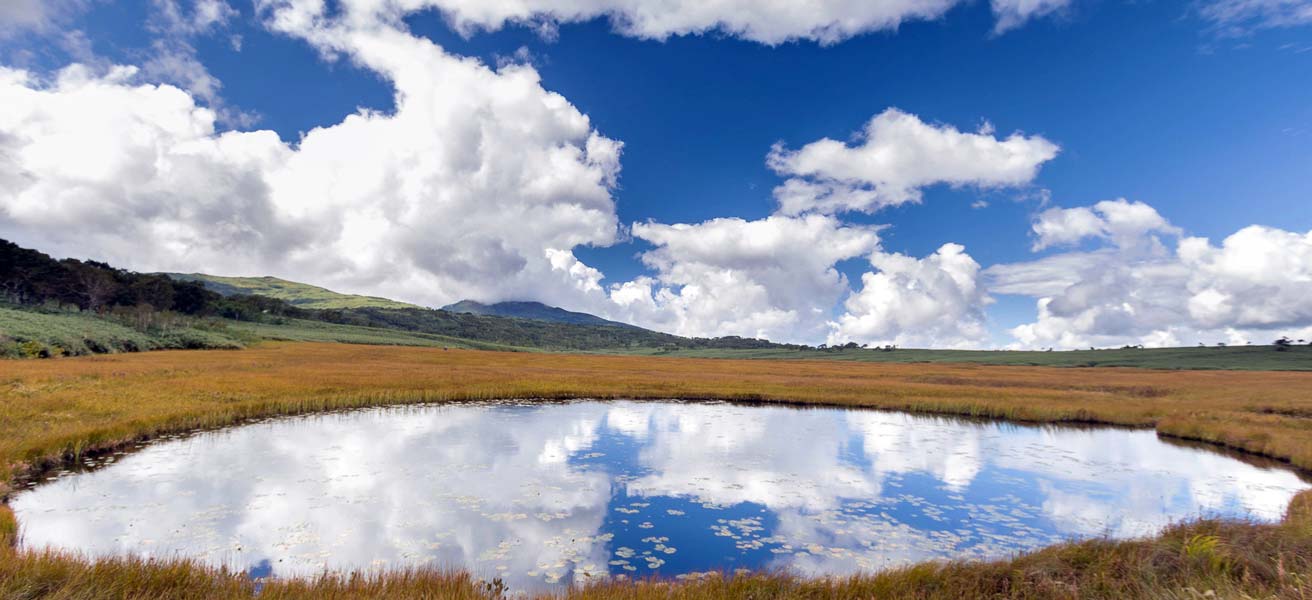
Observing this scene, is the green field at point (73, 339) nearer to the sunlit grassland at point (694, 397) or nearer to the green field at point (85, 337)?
the green field at point (85, 337)

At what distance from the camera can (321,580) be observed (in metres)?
8.02

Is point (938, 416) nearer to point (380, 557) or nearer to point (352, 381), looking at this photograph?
point (380, 557)

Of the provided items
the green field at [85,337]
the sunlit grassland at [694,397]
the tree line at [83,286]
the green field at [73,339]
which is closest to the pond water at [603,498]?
the sunlit grassland at [694,397]

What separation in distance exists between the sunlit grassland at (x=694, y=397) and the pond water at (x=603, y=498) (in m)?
1.96

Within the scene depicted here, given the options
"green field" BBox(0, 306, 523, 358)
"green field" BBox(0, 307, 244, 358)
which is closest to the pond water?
"green field" BBox(0, 307, 244, 358)

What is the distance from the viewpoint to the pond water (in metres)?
11.5

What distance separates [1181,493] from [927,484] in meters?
8.41

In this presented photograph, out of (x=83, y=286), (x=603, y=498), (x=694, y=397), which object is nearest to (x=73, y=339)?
(x=694, y=397)

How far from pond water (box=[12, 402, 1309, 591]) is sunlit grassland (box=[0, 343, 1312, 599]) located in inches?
77.4

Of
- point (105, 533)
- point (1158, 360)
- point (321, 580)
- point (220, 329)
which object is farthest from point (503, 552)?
point (1158, 360)

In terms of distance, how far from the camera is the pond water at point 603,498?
11531 mm

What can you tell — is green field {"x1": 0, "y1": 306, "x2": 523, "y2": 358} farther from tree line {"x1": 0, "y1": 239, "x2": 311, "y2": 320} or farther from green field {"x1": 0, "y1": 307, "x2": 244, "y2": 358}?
tree line {"x1": 0, "y1": 239, "x2": 311, "y2": 320}

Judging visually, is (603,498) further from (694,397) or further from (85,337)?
(85,337)

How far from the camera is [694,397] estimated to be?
43719 millimetres
